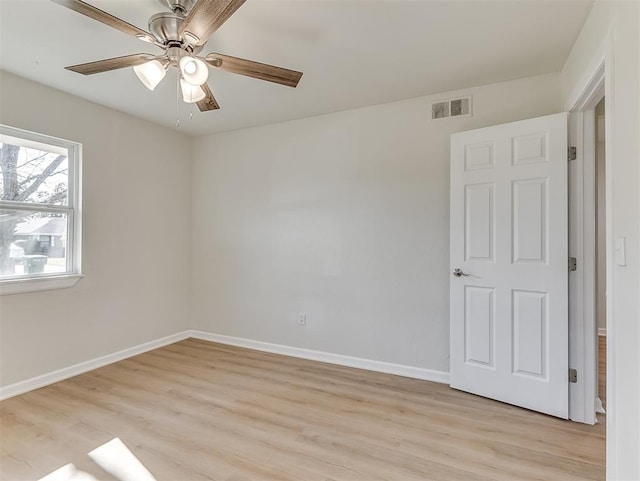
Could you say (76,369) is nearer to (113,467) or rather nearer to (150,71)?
(113,467)

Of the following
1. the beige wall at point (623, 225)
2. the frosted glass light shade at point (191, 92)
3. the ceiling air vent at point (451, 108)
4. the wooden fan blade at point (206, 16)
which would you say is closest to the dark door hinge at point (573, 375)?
the beige wall at point (623, 225)

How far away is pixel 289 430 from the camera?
7.10 feet

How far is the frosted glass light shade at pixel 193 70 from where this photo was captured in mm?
1705

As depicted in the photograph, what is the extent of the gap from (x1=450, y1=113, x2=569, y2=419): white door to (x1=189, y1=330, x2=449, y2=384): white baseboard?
0.26m

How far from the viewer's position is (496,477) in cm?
173

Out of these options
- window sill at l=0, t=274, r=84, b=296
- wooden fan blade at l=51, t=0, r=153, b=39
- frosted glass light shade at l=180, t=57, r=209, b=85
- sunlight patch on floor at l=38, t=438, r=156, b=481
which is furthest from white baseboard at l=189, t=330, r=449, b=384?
wooden fan blade at l=51, t=0, r=153, b=39

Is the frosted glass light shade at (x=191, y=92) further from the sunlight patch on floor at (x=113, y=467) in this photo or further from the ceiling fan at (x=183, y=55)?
the sunlight patch on floor at (x=113, y=467)

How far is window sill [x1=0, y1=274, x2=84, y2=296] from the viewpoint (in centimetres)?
259

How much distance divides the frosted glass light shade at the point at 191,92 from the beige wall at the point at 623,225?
207cm

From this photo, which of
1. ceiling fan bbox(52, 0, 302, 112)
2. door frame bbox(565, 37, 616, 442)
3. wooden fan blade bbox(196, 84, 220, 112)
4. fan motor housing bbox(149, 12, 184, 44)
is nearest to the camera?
ceiling fan bbox(52, 0, 302, 112)

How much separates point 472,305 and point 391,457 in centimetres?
132

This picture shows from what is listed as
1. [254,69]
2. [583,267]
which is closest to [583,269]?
[583,267]

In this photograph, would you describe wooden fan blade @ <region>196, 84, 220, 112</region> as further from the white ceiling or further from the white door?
the white door

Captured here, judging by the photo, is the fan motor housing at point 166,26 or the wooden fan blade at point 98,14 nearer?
the wooden fan blade at point 98,14
